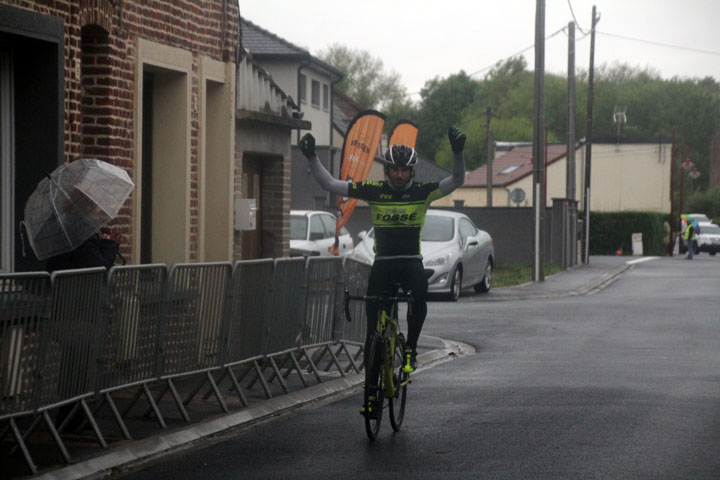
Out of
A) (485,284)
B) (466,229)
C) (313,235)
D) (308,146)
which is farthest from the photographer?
(313,235)

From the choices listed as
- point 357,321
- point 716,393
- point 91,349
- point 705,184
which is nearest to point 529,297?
point 357,321

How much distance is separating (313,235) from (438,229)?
4.55 m

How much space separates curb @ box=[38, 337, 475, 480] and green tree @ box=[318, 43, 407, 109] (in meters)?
89.9

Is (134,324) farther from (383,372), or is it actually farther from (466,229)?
(466,229)

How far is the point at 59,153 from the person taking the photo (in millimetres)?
10398

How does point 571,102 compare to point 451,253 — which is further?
point 571,102

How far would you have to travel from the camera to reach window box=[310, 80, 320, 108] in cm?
5484

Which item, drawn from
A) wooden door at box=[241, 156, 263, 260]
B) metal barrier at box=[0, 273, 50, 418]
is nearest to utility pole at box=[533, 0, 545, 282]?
wooden door at box=[241, 156, 263, 260]

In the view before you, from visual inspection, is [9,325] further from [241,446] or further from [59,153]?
[59,153]

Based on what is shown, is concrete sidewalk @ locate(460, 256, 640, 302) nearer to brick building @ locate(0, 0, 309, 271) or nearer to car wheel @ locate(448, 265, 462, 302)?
car wheel @ locate(448, 265, 462, 302)

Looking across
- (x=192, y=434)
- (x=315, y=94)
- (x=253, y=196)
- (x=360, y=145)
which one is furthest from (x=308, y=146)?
(x=315, y=94)

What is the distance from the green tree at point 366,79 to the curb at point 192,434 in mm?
Answer: 89916

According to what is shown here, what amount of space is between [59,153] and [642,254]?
5424cm

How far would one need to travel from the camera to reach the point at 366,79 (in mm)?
102812
